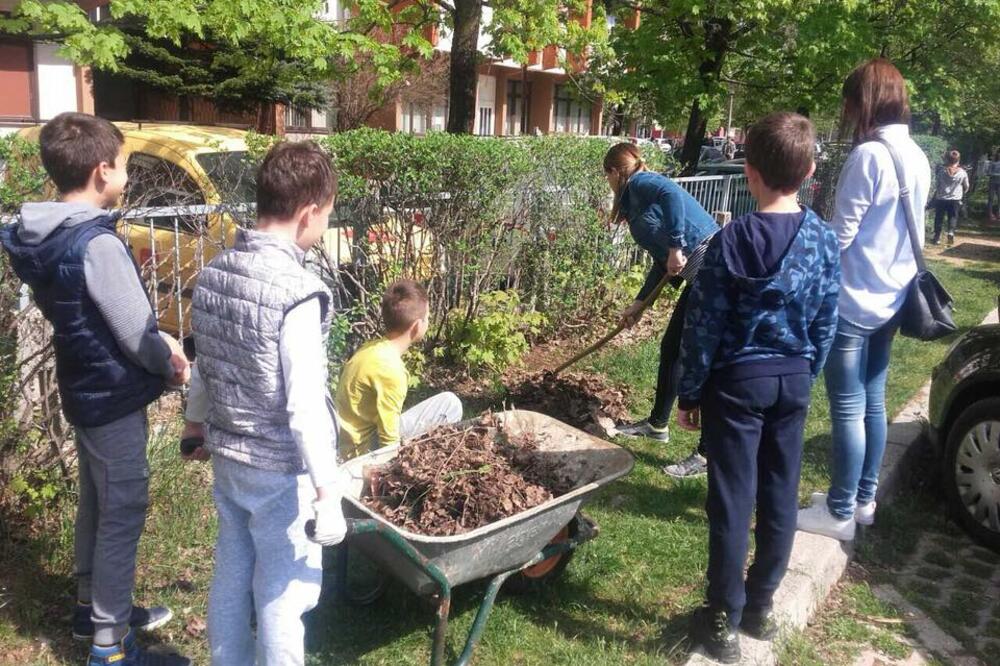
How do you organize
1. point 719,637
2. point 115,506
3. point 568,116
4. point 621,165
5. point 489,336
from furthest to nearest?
1. point 568,116
2. point 489,336
3. point 621,165
4. point 719,637
5. point 115,506

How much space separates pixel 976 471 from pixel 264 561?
11.9ft

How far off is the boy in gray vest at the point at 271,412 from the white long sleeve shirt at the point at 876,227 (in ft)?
7.59

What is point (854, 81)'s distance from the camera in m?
3.80

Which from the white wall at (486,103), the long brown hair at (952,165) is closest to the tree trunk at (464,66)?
the long brown hair at (952,165)

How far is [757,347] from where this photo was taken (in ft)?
9.92

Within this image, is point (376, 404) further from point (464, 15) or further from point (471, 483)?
point (464, 15)

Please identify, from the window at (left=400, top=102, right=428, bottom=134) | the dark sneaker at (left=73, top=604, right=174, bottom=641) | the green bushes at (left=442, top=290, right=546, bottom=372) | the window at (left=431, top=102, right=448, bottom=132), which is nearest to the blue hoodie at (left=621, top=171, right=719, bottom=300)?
the green bushes at (left=442, top=290, right=546, bottom=372)

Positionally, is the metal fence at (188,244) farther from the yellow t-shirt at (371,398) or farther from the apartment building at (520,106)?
the apartment building at (520,106)

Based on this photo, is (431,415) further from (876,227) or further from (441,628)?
(876,227)

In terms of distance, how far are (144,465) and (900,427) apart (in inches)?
189

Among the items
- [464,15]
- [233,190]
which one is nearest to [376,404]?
[233,190]

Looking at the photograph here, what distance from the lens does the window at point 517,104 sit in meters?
38.6

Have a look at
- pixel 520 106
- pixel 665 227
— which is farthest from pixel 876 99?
pixel 520 106

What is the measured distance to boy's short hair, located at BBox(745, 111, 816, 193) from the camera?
9.68 feet
